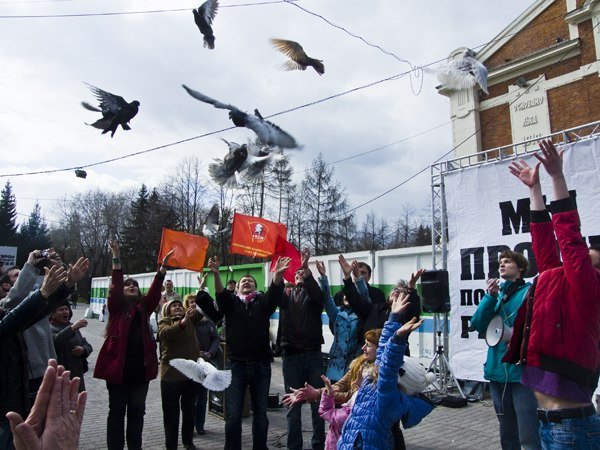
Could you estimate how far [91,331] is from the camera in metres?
21.4

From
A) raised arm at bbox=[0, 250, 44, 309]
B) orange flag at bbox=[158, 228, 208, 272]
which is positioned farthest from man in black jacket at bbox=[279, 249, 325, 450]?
orange flag at bbox=[158, 228, 208, 272]

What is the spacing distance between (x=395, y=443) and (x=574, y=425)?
1.55 m

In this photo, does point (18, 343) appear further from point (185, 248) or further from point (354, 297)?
point (185, 248)

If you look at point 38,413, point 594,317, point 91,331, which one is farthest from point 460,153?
point 38,413

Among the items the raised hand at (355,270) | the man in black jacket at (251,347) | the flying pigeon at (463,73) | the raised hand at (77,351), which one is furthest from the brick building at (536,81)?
the raised hand at (77,351)

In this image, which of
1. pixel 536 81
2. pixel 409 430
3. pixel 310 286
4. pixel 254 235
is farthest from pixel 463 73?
pixel 536 81

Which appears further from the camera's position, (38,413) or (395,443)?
(395,443)

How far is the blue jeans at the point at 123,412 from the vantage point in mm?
4926

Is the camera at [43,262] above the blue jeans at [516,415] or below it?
above

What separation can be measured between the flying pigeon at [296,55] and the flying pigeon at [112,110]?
1.79m

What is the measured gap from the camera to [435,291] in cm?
793

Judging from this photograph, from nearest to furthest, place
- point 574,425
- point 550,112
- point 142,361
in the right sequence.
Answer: point 574,425 < point 142,361 < point 550,112

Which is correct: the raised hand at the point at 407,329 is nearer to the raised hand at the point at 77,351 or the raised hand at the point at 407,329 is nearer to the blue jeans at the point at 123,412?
the blue jeans at the point at 123,412

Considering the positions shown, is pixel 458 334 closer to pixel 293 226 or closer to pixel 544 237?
A: pixel 544 237
